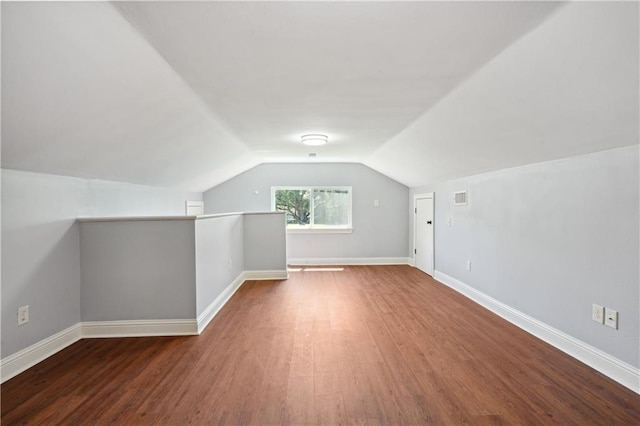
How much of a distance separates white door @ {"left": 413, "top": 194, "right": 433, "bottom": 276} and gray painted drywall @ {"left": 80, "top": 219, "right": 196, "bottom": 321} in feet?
12.9

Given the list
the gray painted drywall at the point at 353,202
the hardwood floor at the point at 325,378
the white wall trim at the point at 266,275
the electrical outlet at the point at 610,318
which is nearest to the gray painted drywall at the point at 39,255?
the hardwood floor at the point at 325,378

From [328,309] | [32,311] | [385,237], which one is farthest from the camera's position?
[385,237]

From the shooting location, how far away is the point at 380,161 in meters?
5.48

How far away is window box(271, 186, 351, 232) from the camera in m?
6.45

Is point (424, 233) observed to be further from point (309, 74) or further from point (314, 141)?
point (309, 74)

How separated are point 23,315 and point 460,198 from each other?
4790 mm

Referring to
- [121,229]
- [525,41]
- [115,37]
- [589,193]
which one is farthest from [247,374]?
[589,193]

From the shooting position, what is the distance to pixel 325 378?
2191 millimetres

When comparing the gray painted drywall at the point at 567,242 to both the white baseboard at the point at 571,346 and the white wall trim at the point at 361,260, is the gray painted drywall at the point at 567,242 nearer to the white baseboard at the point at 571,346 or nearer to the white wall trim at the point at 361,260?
the white baseboard at the point at 571,346

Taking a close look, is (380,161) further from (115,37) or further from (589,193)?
(115,37)

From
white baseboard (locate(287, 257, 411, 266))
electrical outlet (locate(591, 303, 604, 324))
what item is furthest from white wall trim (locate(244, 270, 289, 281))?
electrical outlet (locate(591, 303, 604, 324))

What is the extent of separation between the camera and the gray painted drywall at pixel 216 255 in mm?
3112

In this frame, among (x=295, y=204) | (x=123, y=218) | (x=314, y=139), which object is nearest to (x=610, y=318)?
(x=314, y=139)

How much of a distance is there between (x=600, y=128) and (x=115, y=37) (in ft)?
9.74
